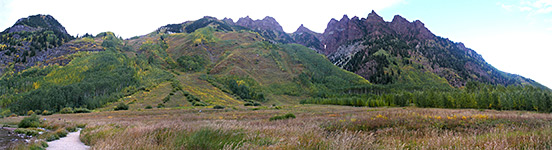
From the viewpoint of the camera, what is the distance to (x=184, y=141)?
633 cm

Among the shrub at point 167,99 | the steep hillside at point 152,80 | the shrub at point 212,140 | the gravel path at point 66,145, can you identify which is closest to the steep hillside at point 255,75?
the steep hillside at point 152,80

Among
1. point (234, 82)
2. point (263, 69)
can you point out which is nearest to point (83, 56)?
point (234, 82)

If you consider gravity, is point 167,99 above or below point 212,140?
below

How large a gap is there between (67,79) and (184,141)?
125 metres

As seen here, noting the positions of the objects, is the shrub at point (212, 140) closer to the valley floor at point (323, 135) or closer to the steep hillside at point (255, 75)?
the valley floor at point (323, 135)

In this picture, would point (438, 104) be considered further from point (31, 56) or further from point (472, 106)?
point (31, 56)

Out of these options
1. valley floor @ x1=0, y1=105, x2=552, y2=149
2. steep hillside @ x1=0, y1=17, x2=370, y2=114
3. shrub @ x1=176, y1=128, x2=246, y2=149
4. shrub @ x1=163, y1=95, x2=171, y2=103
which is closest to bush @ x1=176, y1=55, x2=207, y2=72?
steep hillside @ x1=0, y1=17, x2=370, y2=114

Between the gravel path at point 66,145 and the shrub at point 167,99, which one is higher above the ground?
the gravel path at point 66,145

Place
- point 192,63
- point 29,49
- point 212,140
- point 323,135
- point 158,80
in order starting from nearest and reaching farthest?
point 212,140, point 323,135, point 158,80, point 29,49, point 192,63

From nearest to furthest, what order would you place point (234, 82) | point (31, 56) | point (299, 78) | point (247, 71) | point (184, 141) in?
point (184, 141)
point (234, 82)
point (31, 56)
point (247, 71)
point (299, 78)

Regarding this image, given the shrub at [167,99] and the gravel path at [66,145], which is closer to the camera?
the gravel path at [66,145]

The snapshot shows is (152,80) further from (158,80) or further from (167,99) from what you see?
(167,99)

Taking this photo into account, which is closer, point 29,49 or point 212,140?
point 212,140

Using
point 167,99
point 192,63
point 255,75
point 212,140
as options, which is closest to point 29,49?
point 192,63
